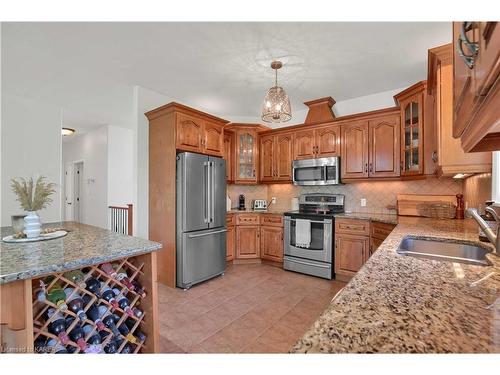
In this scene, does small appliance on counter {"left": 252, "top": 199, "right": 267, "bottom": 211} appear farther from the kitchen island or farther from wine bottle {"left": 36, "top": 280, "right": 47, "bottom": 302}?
wine bottle {"left": 36, "top": 280, "right": 47, "bottom": 302}

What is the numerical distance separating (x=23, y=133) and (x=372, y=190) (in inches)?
214

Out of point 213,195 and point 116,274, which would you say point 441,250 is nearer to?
point 116,274

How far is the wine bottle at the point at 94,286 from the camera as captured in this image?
1.33 meters

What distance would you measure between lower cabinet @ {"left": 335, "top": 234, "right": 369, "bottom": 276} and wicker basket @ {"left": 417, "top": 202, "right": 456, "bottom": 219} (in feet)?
2.41

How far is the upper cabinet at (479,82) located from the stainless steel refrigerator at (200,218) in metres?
2.65

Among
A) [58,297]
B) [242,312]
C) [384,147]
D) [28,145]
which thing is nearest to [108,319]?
[58,297]

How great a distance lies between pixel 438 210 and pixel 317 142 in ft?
5.71

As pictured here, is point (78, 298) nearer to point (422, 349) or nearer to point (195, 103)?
point (422, 349)

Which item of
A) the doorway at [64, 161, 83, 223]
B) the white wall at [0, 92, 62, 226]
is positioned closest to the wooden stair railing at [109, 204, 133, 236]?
the white wall at [0, 92, 62, 226]

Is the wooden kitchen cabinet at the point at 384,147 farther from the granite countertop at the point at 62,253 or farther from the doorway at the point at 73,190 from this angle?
the doorway at the point at 73,190

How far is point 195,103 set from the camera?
Result: 3971 mm

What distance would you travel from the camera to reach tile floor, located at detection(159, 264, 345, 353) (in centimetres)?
190

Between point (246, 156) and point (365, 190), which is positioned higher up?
point (246, 156)

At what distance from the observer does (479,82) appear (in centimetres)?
56
